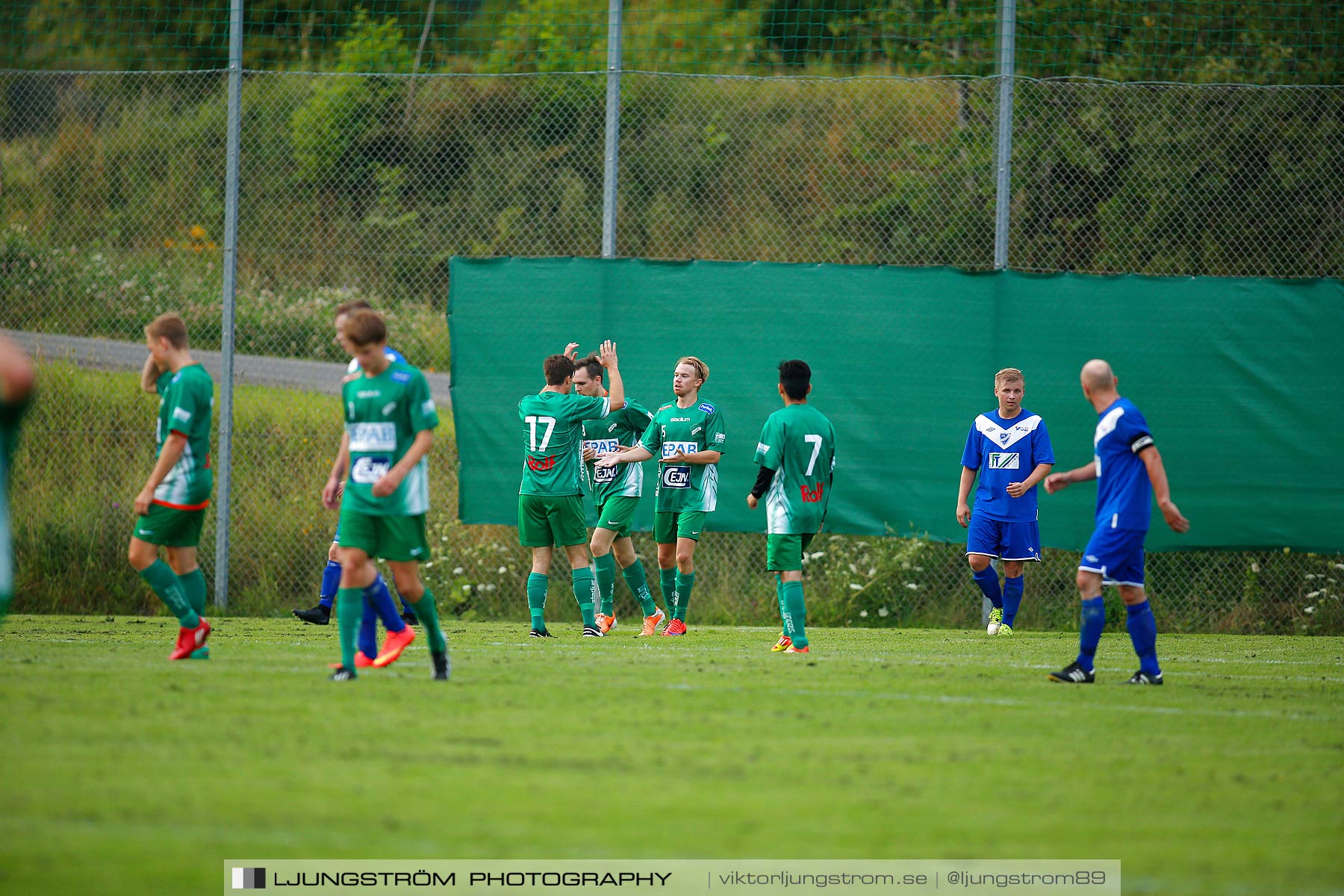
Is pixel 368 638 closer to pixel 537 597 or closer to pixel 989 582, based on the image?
pixel 537 597

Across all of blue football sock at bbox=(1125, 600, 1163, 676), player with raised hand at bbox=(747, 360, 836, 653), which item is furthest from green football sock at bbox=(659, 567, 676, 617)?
blue football sock at bbox=(1125, 600, 1163, 676)

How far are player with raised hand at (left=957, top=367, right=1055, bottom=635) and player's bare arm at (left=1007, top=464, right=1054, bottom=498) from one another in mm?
11

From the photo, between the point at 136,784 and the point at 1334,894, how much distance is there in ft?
11.6

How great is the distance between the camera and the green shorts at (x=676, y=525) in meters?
10.8

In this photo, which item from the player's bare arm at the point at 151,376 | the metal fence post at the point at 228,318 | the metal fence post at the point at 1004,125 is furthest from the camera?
the metal fence post at the point at 228,318

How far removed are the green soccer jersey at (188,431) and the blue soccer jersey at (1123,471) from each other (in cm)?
501

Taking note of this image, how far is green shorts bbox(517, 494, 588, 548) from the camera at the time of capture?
35.0ft

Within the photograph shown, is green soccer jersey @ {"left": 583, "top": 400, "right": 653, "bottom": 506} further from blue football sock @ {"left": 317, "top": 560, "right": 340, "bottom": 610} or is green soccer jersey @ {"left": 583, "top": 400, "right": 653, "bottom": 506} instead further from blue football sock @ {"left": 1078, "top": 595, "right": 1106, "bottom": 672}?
blue football sock @ {"left": 1078, "top": 595, "right": 1106, "bottom": 672}

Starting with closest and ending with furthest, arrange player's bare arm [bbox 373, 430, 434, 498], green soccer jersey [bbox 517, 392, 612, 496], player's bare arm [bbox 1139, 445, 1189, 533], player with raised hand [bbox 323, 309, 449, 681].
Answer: player's bare arm [bbox 373, 430, 434, 498] → player with raised hand [bbox 323, 309, 449, 681] → player's bare arm [bbox 1139, 445, 1189, 533] → green soccer jersey [bbox 517, 392, 612, 496]

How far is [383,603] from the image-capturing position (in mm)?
7527

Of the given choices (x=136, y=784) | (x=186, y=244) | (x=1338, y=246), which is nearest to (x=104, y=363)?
(x=186, y=244)

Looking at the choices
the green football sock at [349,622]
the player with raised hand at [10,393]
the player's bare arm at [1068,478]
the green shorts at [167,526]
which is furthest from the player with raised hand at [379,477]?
the player's bare arm at [1068,478]

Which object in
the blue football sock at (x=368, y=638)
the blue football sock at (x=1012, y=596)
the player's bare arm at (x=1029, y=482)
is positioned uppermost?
the player's bare arm at (x=1029, y=482)

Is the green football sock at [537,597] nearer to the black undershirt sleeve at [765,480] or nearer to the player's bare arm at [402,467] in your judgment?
the black undershirt sleeve at [765,480]
